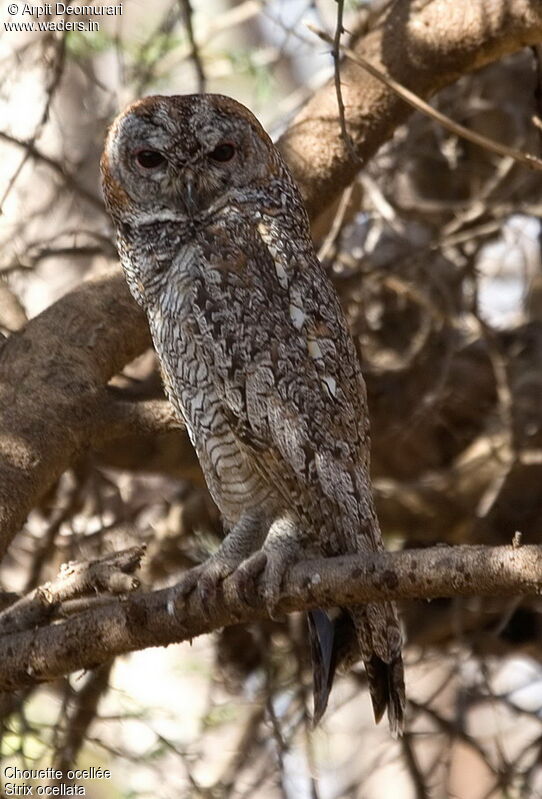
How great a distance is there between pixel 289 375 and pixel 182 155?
672mm

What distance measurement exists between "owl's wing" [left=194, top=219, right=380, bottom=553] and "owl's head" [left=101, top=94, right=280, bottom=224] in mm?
181

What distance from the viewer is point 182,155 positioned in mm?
2969

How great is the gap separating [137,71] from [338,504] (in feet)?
7.52

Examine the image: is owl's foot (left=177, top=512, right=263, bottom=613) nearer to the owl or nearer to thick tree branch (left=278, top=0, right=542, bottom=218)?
the owl

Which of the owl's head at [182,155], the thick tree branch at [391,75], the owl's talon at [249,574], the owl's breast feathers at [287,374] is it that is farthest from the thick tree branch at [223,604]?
the thick tree branch at [391,75]

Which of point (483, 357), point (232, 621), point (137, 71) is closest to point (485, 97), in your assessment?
point (483, 357)

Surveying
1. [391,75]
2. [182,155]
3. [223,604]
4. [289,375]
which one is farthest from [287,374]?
[391,75]

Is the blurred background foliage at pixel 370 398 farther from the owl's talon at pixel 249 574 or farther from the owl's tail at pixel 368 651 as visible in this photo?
the owl's talon at pixel 249 574

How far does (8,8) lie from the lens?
4266 millimetres

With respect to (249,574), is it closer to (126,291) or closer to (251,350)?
(251,350)

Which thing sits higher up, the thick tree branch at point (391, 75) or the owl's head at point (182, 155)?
the thick tree branch at point (391, 75)

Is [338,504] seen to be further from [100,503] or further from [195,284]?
[100,503]

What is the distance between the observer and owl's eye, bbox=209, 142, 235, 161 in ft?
9.87

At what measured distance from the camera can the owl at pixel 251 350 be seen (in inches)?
104
